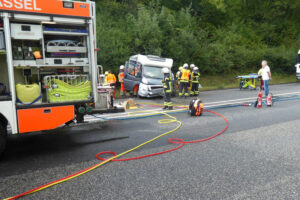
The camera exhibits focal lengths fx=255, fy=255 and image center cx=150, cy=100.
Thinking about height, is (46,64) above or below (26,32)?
below

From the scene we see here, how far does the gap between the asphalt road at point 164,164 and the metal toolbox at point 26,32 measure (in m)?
2.26

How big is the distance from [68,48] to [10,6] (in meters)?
1.30

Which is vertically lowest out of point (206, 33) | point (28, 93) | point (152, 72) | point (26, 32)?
point (28, 93)

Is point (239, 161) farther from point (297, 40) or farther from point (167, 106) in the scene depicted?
point (297, 40)

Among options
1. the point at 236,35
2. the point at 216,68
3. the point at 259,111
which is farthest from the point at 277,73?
the point at 259,111

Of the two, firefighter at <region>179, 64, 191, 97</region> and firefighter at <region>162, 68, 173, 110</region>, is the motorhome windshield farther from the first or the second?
firefighter at <region>162, 68, 173, 110</region>

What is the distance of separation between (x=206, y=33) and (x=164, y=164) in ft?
83.1

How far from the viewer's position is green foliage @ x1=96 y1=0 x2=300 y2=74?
21500mm

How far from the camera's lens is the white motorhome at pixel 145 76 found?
1384 cm

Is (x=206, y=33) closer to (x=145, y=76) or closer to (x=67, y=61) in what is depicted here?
(x=145, y=76)

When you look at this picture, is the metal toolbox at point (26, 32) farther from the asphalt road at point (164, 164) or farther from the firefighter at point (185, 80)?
the firefighter at point (185, 80)

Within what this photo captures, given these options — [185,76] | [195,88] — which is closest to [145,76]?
[185,76]

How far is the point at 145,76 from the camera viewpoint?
14281mm

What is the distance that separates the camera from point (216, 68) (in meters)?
26.6
